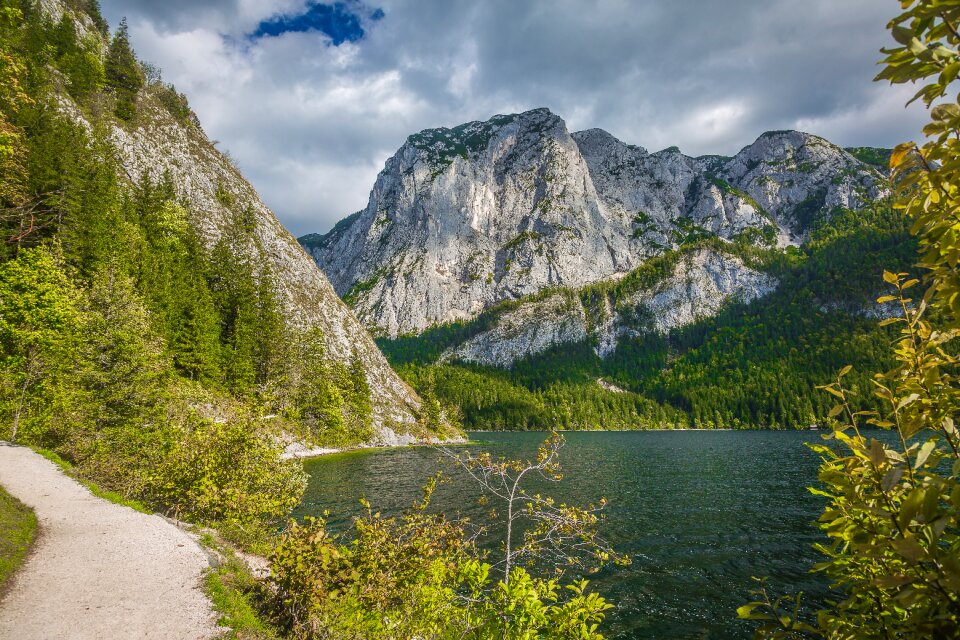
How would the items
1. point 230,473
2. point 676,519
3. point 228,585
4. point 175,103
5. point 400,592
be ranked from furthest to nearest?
1. point 175,103
2. point 676,519
3. point 230,473
4. point 228,585
5. point 400,592

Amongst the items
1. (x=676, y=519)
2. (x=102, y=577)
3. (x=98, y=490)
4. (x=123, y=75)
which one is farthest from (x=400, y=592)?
(x=123, y=75)

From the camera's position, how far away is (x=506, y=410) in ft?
587

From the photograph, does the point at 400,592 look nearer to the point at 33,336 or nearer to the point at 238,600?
the point at 238,600

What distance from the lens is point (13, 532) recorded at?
1173 centimetres

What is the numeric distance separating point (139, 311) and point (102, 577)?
1926cm

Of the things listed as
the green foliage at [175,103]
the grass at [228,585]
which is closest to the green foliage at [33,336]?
the grass at [228,585]

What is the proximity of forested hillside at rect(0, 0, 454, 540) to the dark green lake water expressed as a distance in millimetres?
10582

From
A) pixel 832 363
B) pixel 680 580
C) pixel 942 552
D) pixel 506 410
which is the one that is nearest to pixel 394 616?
pixel 942 552

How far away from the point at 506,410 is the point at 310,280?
108 m

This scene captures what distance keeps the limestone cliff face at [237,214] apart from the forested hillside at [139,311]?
0.44m

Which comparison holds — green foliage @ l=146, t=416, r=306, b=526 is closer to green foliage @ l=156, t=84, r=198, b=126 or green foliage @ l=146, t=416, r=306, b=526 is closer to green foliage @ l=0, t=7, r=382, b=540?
green foliage @ l=0, t=7, r=382, b=540

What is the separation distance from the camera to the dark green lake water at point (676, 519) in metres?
17.0

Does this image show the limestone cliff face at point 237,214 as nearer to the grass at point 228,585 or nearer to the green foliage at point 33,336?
the green foliage at point 33,336

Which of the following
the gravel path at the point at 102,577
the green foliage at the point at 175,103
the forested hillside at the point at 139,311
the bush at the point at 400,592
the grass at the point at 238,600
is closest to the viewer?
the bush at the point at 400,592
